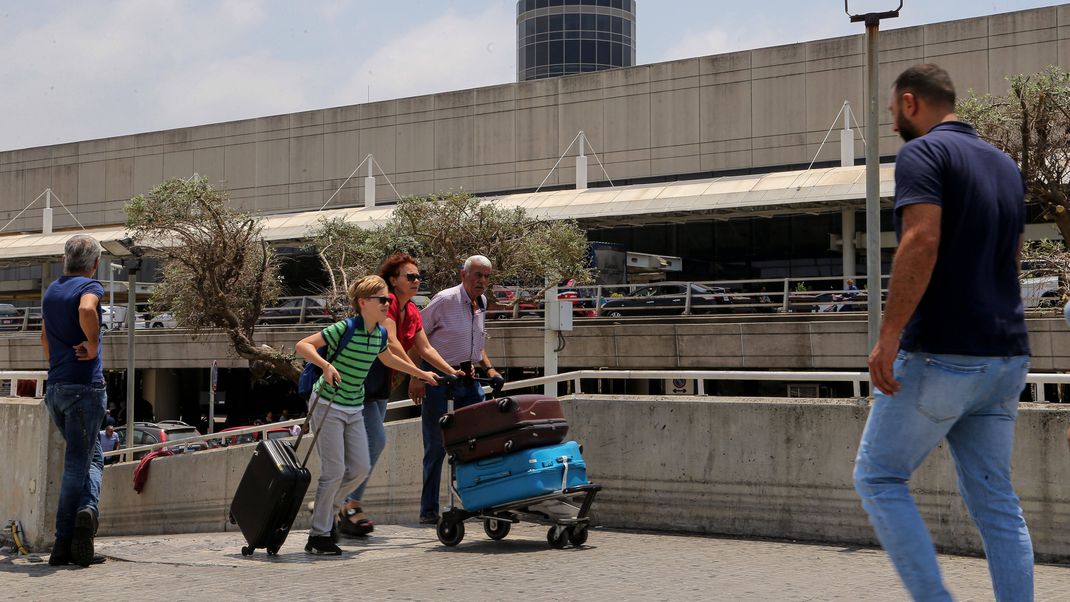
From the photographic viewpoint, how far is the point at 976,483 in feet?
12.3

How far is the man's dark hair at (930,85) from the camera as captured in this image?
12.9 feet

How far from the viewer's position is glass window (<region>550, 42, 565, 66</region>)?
120 m

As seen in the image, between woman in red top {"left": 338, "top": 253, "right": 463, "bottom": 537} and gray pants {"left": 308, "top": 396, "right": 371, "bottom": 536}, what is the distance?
1.38 ft

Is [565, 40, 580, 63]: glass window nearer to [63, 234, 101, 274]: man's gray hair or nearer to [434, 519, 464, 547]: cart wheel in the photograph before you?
[434, 519, 464, 547]: cart wheel

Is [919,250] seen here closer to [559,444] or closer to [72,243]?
[559,444]

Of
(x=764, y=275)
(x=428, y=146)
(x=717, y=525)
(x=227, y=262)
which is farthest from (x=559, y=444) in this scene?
(x=428, y=146)

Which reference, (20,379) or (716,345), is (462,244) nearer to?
(716,345)

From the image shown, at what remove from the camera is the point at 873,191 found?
34.9 ft

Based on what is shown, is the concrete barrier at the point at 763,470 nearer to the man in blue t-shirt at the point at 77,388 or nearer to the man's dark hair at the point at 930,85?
the man in blue t-shirt at the point at 77,388

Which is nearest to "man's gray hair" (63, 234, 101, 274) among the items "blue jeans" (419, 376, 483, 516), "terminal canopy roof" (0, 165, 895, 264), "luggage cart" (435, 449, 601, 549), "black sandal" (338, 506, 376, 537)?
"black sandal" (338, 506, 376, 537)

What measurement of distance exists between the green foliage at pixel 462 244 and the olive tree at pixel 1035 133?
12.0 metres

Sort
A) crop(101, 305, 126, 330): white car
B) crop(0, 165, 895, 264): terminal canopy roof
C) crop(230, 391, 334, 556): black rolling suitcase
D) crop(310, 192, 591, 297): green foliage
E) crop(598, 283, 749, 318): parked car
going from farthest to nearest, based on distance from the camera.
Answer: crop(101, 305, 126, 330): white car, crop(0, 165, 895, 264): terminal canopy roof, crop(598, 283, 749, 318): parked car, crop(310, 192, 591, 297): green foliage, crop(230, 391, 334, 556): black rolling suitcase

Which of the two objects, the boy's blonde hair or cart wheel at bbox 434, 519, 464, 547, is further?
cart wheel at bbox 434, 519, 464, 547

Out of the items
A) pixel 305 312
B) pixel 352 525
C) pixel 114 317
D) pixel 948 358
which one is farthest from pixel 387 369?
pixel 114 317
